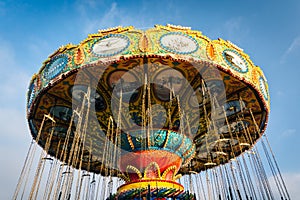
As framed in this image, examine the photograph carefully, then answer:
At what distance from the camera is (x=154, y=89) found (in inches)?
275

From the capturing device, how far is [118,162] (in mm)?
8297

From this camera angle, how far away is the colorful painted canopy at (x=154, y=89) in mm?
5965

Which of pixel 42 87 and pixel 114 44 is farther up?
A: pixel 114 44

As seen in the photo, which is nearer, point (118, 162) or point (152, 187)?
point (152, 187)

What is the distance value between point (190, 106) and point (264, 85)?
2.01m

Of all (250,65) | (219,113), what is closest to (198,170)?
(219,113)

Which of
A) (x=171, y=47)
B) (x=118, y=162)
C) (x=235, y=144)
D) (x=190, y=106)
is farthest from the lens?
(x=235, y=144)

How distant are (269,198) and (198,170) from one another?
17.0 ft

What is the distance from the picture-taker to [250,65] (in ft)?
22.3

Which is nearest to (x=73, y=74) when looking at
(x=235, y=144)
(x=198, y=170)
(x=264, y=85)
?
(x=264, y=85)

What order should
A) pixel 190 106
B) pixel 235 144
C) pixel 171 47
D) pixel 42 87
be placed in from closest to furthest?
pixel 171 47 → pixel 42 87 → pixel 190 106 → pixel 235 144

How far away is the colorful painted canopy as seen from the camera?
19.6 ft

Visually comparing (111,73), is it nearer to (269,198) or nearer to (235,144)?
(269,198)

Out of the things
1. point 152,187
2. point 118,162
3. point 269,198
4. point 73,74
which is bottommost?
point 269,198
